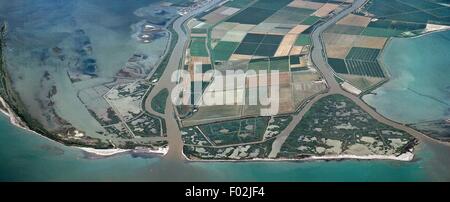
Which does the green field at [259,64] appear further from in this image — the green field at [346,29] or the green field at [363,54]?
the green field at [346,29]

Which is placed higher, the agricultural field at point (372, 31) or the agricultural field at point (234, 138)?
the agricultural field at point (372, 31)

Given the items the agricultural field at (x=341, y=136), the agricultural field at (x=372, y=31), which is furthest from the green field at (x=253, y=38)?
the agricultural field at (x=341, y=136)

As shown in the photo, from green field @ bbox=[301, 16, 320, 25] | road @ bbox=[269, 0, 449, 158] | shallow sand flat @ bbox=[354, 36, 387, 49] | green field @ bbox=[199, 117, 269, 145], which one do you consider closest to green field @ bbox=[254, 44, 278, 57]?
road @ bbox=[269, 0, 449, 158]

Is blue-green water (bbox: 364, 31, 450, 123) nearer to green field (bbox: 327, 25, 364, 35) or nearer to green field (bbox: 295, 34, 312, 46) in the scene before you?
green field (bbox: 327, 25, 364, 35)

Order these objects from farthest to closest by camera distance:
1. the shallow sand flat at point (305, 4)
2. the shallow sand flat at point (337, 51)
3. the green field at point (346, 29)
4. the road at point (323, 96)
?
the shallow sand flat at point (305, 4) → the green field at point (346, 29) → the shallow sand flat at point (337, 51) → the road at point (323, 96)

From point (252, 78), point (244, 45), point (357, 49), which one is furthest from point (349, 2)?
point (252, 78)

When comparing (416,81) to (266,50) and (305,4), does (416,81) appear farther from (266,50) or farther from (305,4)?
(305,4)

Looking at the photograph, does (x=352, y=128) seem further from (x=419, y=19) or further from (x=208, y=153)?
(x=419, y=19)
